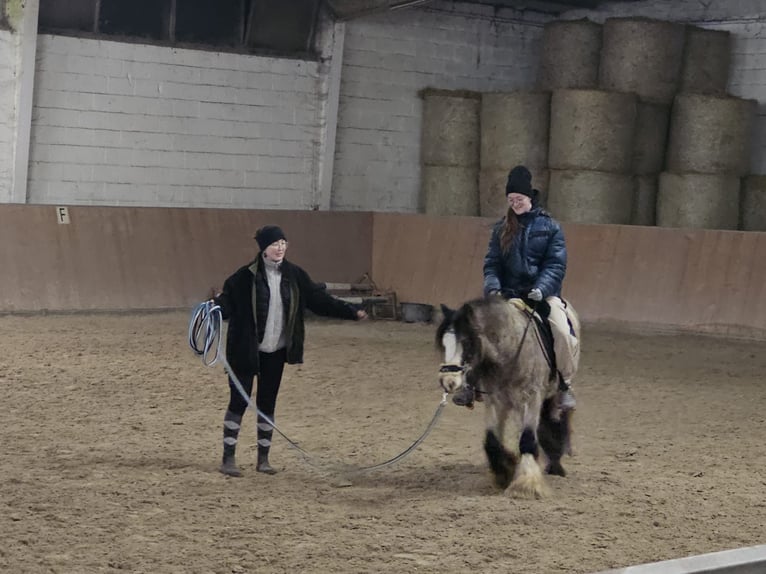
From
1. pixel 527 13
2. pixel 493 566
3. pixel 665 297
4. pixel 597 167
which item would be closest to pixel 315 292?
pixel 493 566

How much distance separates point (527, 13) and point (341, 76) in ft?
11.7

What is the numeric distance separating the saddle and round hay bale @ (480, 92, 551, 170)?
9.16 m

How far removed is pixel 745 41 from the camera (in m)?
16.4

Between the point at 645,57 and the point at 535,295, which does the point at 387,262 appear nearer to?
the point at 645,57

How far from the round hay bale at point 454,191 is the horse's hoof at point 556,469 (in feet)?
31.4

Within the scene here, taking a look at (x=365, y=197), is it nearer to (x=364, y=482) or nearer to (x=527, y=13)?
(x=527, y=13)

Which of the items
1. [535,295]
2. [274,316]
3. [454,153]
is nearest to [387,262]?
[454,153]

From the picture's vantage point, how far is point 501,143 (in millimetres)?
15953

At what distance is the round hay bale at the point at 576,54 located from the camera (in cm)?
1620

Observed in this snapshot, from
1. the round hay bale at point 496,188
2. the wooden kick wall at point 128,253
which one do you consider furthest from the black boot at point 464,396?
the round hay bale at point 496,188

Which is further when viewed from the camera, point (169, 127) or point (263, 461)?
point (169, 127)

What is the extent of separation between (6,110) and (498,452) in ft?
29.5

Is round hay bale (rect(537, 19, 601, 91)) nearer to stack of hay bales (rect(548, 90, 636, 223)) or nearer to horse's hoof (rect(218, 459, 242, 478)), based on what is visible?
stack of hay bales (rect(548, 90, 636, 223))

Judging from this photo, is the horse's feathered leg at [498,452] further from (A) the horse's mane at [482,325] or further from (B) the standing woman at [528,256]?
(B) the standing woman at [528,256]
